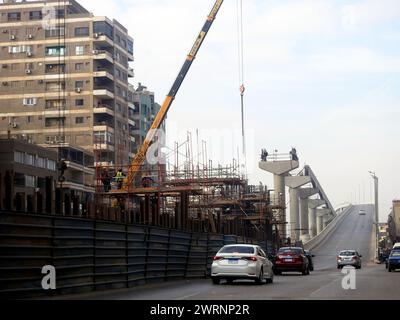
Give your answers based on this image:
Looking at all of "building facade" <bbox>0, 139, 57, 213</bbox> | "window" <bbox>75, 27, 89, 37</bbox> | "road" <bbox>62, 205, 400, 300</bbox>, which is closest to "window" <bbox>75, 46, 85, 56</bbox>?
"window" <bbox>75, 27, 89, 37</bbox>

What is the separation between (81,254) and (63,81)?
65.1 m

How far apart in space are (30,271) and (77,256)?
2446 mm

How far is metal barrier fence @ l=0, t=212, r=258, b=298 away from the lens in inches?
653

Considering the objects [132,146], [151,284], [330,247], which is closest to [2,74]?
[132,146]

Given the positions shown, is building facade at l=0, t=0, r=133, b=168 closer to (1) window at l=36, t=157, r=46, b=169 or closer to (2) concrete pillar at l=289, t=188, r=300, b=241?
(1) window at l=36, t=157, r=46, b=169

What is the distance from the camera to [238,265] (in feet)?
79.6

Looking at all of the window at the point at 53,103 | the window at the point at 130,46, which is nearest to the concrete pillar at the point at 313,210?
the window at the point at 130,46

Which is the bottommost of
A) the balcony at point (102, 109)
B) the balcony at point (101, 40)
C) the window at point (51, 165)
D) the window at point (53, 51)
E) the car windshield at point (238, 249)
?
the car windshield at point (238, 249)

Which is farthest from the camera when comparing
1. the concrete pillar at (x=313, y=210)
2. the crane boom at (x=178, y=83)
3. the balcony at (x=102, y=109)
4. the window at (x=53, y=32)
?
the concrete pillar at (x=313, y=210)

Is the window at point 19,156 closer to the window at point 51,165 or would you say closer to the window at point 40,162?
the window at point 40,162

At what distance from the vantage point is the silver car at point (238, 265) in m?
24.2

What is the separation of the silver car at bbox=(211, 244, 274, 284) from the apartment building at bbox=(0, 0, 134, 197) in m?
50.4

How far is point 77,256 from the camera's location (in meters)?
19.6

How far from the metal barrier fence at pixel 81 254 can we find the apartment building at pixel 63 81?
48386 mm
